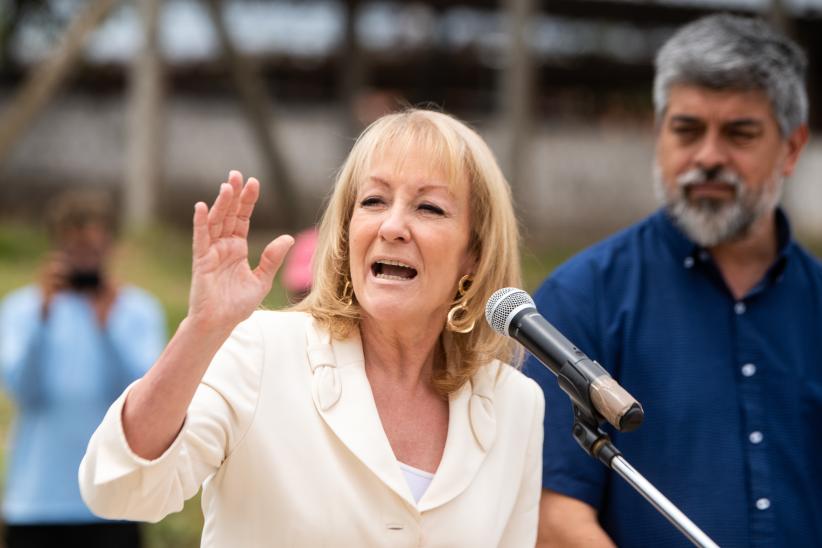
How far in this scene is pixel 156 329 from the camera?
197 inches

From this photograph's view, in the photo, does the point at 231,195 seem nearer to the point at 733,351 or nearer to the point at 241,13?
the point at 733,351

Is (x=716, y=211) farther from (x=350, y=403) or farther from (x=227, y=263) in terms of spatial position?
(x=227, y=263)

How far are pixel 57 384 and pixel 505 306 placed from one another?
115 inches

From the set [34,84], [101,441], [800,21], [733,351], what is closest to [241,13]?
[34,84]

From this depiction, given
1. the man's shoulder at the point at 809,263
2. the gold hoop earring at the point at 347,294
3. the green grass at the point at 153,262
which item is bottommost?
the green grass at the point at 153,262

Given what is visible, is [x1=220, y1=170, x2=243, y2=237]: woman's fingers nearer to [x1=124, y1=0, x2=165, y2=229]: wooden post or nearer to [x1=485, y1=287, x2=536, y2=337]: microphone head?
[x1=485, y1=287, x2=536, y2=337]: microphone head

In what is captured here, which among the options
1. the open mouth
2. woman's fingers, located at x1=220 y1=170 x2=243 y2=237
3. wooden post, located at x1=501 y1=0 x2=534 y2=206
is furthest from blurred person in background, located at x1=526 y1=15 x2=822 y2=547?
wooden post, located at x1=501 y1=0 x2=534 y2=206

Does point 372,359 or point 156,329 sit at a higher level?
point 372,359

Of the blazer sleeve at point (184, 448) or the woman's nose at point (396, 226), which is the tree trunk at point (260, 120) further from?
the blazer sleeve at point (184, 448)

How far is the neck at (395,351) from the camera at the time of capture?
254 centimetres

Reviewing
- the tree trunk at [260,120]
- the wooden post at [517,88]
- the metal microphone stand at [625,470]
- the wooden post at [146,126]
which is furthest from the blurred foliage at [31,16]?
the metal microphone stand at [625,470]

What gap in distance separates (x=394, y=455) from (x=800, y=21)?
9695 millimetres

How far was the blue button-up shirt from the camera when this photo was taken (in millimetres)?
2793

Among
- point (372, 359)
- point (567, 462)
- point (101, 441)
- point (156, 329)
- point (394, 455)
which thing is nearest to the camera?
point (101, 441)
